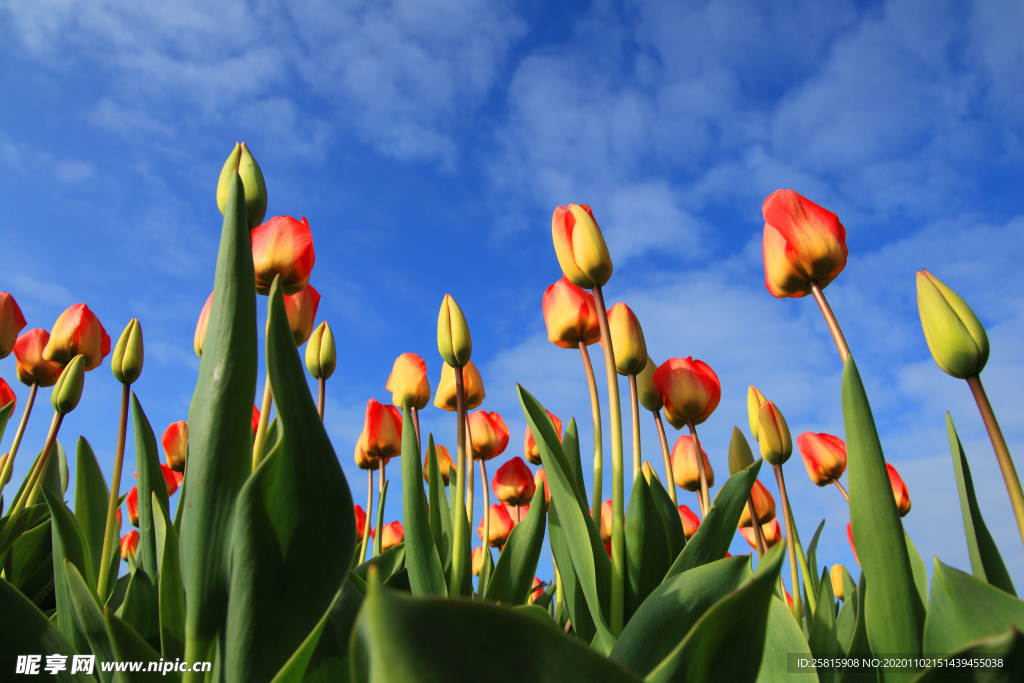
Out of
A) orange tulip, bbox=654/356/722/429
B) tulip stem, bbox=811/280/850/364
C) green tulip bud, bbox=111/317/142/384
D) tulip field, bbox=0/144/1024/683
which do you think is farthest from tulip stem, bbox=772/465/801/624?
green tulip bud, bbox=111/317/142/384

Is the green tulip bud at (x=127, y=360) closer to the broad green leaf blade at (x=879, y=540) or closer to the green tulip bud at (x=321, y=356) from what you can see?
the green tulip bud at (x=321, y=356)

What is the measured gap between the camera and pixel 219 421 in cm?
50

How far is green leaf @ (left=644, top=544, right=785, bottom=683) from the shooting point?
37 centimetres

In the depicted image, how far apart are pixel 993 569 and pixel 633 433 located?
1.83ft

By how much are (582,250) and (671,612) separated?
2.42 feet

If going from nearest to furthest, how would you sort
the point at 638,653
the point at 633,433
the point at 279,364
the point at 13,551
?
the point at 279,364 → the point at 638,653 → the point at 633,433 → the point at 13,551

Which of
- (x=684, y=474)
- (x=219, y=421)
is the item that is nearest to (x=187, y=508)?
(x=219, y=421)

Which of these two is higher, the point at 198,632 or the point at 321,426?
the point at 321,426

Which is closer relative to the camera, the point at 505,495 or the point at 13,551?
the point at 13,551

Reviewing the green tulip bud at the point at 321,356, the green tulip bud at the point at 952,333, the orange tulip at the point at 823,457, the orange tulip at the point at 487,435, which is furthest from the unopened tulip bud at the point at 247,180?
the orange tulip at the point at 823,457

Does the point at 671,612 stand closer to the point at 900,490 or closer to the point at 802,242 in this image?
the point at 802,242

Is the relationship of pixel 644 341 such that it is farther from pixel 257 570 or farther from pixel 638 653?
pixel 257 570

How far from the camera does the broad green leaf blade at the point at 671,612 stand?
57 cm

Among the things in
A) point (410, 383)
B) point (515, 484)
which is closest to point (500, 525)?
point (515, 484)
